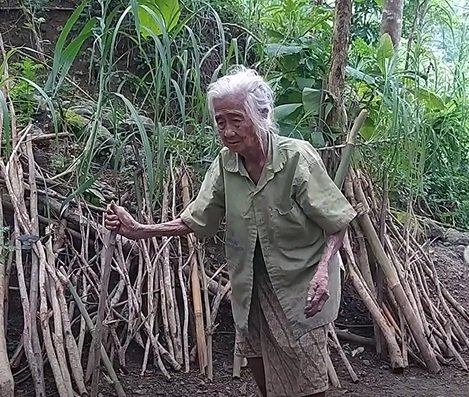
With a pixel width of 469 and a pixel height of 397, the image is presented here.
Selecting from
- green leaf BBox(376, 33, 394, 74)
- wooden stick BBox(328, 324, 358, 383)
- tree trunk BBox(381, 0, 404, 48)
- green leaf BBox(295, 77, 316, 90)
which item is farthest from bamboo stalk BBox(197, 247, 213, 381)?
tree trunk BBox(381, 0, 404, 48)

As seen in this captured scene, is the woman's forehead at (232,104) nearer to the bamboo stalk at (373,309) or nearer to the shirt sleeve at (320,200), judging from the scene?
the shirt sleeve at (320,200)

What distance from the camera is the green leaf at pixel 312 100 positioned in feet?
9.12

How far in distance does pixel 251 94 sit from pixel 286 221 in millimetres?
343

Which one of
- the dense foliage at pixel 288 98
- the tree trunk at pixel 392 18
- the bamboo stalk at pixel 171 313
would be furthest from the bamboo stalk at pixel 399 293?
the tree trunk at pixel 392 18

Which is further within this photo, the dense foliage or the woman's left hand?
the dense foliage

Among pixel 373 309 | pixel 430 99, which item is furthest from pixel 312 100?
pixel 373 309

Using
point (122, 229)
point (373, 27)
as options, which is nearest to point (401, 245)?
point (122, 229)

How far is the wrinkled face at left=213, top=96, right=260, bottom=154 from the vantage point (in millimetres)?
1659

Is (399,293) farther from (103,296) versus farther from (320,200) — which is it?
(103,296)

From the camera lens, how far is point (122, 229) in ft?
5.83

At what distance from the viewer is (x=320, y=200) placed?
169 centimetres

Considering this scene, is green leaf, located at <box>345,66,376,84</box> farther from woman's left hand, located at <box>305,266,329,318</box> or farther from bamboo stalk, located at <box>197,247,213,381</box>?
woman's left hand, located at <box>305,266,329,318</box>

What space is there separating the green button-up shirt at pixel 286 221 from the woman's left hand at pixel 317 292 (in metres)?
0.10

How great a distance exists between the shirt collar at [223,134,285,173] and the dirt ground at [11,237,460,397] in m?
1.02
